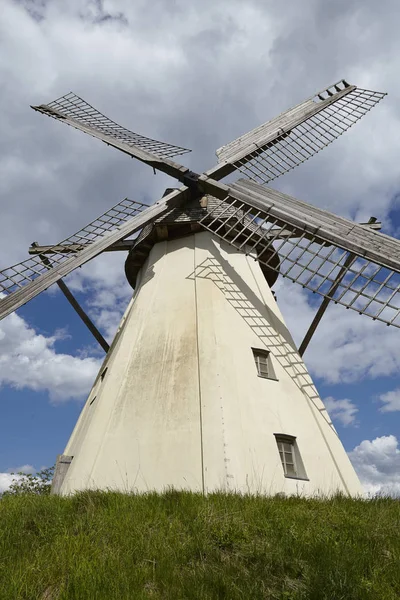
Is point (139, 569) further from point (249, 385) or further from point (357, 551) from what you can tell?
point (249, 385)

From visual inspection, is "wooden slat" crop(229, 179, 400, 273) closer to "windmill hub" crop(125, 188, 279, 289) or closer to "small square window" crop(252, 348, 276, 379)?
"windmill hub" crop(125, 188, 279, 289)

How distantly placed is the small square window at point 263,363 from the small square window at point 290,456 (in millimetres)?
1226

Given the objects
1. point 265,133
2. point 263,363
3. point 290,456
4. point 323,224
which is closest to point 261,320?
point 263,363

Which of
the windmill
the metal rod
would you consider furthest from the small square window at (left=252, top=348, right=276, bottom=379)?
the metal rod

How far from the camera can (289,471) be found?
7902 mm

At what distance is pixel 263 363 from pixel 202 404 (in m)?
1.85

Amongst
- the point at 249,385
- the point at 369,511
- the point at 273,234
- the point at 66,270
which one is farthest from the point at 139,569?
the point at 273,234

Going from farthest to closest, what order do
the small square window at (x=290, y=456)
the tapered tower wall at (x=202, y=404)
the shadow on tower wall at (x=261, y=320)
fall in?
the shadow on tower wall at (x=261, y=320) < the small square window at (x=290, y=456) < the tapered tower wall at (x=202, y=404)

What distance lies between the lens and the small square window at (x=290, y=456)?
7868mm

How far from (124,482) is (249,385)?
8.70 ft

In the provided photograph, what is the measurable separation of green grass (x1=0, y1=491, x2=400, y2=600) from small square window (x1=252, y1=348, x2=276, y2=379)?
3018 millimetres

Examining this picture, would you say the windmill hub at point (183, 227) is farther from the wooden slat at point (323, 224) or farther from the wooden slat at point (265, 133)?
the wooden slat at point (265, 133)

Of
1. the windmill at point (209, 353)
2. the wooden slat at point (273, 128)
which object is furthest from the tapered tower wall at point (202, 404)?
the wooden slat at point (273, 128)

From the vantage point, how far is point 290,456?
808 cm
